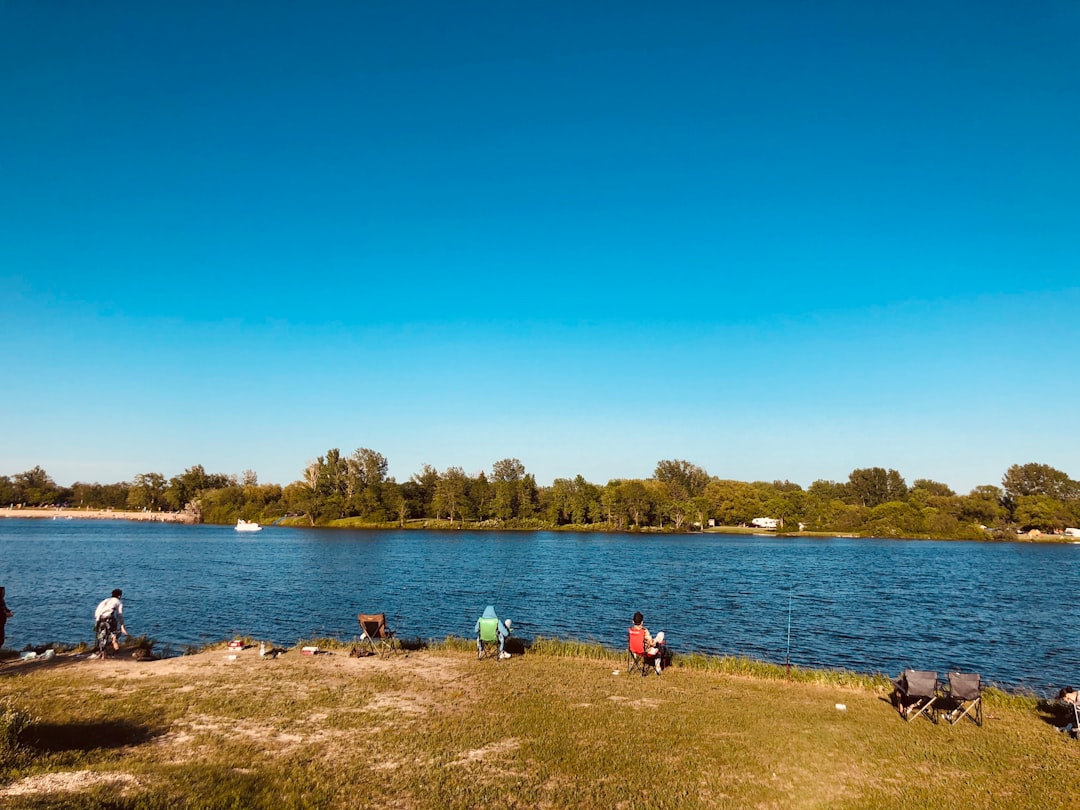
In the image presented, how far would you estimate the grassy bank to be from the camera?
10.3 metres

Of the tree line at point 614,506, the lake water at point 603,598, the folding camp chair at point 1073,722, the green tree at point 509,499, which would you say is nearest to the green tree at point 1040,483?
the tree line at point 614,506

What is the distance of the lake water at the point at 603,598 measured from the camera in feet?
111

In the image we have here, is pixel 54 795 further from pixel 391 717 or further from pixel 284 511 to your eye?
pixel 284 511

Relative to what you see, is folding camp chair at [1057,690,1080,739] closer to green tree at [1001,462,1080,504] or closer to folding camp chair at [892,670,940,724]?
folding camp chair at [892,670,940,724]

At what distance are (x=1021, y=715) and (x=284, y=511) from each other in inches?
7098

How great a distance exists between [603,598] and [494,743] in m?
37.2

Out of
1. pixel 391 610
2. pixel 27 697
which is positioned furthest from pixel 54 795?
pixel 391 610

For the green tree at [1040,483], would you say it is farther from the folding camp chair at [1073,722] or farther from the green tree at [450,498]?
the folding camp chair at [1073,722]

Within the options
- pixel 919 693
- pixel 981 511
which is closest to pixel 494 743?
pixel 919 693

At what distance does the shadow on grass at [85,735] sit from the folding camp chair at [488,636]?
10040 mm

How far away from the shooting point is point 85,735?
1252cm

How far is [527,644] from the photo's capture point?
25.4 m

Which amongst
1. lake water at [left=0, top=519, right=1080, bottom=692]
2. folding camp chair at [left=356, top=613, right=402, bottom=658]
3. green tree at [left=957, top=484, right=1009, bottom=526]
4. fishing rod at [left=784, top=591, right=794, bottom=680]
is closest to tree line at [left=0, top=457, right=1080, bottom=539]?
green tree at [left=957, top=484, right=1009, bottom=526]

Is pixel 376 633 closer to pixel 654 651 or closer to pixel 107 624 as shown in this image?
pixel 107 624
